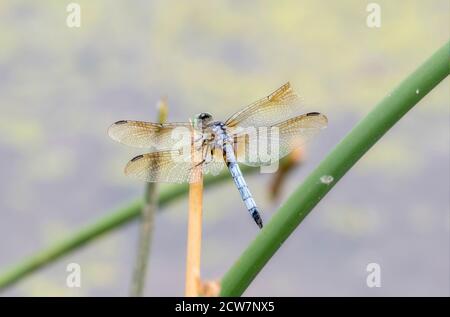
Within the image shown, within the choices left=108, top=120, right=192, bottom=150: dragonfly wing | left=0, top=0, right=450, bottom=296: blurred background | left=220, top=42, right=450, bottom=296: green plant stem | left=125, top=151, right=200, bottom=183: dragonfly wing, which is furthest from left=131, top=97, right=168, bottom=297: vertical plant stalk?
left=0, top=0, right=450, bottom=296: blurred background

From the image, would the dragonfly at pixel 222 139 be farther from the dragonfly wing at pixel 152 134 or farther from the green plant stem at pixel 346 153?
the green plant stem at pixel 346 153

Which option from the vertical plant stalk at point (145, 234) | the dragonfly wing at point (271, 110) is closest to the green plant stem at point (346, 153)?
the vertical plant stalk at point (145, 234)

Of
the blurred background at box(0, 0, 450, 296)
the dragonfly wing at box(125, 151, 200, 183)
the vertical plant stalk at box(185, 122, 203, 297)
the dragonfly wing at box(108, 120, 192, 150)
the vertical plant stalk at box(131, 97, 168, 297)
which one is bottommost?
the vertical plant stalk at box(185, 122, 203, 297)

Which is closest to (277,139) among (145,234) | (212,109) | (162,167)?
(162,167)

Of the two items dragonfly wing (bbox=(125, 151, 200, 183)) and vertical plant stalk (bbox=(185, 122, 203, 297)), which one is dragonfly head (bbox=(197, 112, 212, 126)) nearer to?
dragonfly wing (bbox=(125, 151, 200, 183))

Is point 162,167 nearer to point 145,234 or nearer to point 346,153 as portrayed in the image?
point 145,234

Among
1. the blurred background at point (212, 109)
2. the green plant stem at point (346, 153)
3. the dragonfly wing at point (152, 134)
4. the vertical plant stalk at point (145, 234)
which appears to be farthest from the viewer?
the blurred background at point (212, 109)
